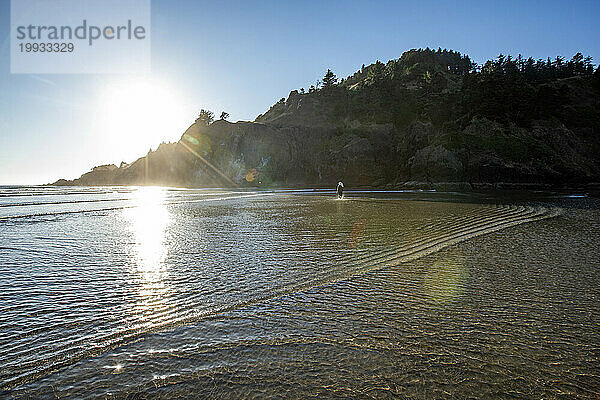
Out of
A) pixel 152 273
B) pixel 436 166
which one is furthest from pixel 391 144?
pixel 152 273

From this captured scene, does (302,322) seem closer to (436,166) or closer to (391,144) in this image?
(436,166)

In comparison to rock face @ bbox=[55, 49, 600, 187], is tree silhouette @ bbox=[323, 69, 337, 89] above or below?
above

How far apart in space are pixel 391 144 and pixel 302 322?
7324 centimetres

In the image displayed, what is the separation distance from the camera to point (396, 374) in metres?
2.84

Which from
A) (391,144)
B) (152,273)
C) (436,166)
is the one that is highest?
(391,144)

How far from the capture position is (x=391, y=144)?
73500 mm

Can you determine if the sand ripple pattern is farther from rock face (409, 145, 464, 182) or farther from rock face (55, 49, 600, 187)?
rock face (55, 49, 600, 187)

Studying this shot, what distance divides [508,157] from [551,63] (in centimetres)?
8907

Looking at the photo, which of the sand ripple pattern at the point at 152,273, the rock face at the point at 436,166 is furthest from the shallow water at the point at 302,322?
the rock face at the point at 436,166

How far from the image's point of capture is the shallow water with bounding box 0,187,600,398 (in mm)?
2738

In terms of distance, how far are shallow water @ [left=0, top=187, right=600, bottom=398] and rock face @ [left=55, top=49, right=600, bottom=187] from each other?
48879 mm

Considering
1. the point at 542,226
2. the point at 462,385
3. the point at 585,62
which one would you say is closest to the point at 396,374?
the point at 462,385

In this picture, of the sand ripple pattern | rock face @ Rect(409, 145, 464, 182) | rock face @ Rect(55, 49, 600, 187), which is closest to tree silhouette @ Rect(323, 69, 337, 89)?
rock face @ Rect(55, 49, 600, 187)

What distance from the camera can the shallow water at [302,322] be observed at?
274 cm
